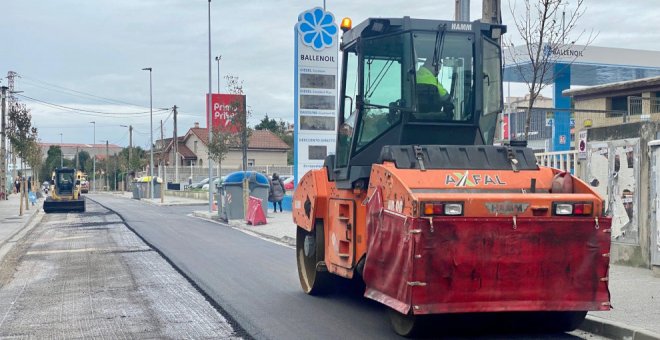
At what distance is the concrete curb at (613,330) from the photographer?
742 cm

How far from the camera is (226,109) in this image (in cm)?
3669

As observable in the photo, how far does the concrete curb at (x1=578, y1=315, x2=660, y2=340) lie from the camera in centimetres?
742

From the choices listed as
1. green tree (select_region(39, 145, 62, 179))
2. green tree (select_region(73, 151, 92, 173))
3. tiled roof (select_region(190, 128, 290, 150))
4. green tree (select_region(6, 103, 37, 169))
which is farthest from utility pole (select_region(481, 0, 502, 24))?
green tree (select_region(73, 151, 92, 173))

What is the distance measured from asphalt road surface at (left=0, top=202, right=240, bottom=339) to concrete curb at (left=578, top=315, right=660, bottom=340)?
354 cm

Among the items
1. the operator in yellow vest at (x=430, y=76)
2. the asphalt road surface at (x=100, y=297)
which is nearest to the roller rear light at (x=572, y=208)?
the operator in yellow vest at (x=430, y=76)

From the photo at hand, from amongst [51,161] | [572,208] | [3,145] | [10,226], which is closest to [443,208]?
[572,208]

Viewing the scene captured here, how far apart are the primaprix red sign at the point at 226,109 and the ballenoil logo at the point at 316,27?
8.43 meters

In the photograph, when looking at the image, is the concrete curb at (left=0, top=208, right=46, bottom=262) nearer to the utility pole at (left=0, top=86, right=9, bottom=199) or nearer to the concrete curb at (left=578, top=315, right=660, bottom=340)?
the concrete curb at (left=578, top=315, right=660, bottom=340)

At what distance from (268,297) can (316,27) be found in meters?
18.0

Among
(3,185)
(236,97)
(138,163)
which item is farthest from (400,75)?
(138,163)

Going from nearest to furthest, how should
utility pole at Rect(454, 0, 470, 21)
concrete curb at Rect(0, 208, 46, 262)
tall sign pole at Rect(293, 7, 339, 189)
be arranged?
1. utility pole at Rect(454, 0, 470, 21)
2. concrete curb at Rect(0, 208, 46, 262)
3. tall sign pole at Rect(293, 7, 339, 189)

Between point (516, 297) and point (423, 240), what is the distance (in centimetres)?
99

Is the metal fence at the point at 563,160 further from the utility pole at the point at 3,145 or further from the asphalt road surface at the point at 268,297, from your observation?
the utility pole at the point at 3,145

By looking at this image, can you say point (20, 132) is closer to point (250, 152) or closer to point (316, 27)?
point (316, 27)
